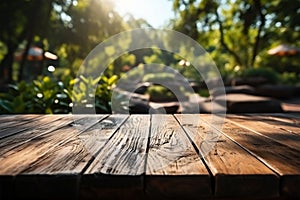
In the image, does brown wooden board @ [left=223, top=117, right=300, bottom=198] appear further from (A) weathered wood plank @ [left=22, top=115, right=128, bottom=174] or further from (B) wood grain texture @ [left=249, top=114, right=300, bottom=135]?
(A) weathered wood plank @ [left=22, top=115, right=128, bottom=174]

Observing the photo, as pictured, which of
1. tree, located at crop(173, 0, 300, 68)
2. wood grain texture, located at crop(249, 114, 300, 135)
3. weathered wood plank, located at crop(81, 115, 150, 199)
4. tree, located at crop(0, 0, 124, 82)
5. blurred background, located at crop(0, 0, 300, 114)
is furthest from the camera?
tree, located at crop(173, 0, 300, 68)

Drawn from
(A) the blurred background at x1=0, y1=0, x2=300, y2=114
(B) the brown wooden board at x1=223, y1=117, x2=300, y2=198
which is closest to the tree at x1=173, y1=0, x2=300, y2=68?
(A) the blurred background at x1=0, y1=0, x2=300, y2=114

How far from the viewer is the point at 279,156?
0.92 meters

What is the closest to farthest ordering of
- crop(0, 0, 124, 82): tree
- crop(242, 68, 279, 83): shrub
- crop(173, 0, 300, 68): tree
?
crop(0, 0, 124, 82): tree, crop(242, 68, 279, 83): shrub, crop(173, 0, 300, 68): tree

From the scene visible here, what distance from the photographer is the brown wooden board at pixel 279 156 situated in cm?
72

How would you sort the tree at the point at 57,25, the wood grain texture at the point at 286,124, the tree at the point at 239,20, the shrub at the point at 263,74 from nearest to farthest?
the wood grain texture at the point at 286,124, the tree at the point at 57,25, the shrub at the point at 263,74, the tree at the point at 239,20

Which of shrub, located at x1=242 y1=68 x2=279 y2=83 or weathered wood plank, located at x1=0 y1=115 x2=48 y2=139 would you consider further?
shrub, located at x1=242 y1=68 x2=279 y2=83

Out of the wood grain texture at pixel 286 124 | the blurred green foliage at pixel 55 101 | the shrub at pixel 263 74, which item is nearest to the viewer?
the wood grain texture at pixel 286 124

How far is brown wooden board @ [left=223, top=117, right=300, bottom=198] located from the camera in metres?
0.72

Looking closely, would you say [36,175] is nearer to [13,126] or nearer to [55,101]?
[13,126]
